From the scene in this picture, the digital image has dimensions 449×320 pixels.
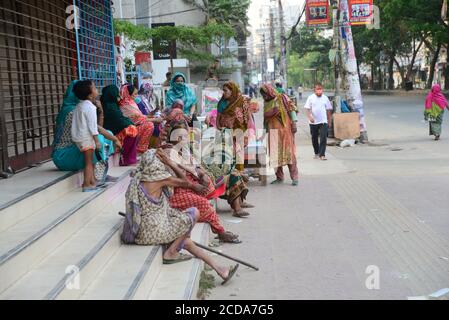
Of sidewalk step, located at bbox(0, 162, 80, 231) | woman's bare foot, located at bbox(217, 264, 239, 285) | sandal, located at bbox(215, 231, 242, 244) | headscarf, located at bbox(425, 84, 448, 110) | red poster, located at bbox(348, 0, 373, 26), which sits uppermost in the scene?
red poster, located at bbox(348, 0, 373, 26)

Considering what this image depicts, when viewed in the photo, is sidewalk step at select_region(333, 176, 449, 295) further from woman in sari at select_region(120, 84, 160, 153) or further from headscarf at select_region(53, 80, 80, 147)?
headscarf at select_region(53, 80, 80, 147)

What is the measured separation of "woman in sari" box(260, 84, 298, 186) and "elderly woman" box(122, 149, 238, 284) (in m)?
4.96

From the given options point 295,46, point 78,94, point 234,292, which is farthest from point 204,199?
point 295,46

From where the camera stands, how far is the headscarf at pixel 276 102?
984cm

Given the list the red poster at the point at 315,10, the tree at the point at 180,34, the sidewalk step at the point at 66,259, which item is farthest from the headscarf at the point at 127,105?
the red poster at the point at 315,10

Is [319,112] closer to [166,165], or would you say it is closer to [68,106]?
[68,106]

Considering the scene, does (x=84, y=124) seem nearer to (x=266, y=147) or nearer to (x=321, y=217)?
(x=321, y=217)

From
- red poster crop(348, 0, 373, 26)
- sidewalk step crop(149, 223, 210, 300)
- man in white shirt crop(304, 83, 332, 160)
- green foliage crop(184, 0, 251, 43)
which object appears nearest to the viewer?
sidewalk step crop(149, 223, 210, 300)

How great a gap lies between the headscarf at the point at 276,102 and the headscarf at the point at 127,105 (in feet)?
6.99

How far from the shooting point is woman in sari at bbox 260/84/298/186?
9.95 meters

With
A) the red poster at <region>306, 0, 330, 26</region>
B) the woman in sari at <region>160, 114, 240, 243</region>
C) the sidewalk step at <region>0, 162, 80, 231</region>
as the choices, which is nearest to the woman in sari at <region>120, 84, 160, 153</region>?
the sidewalk step at <region>0, 162, 80, 231</region>

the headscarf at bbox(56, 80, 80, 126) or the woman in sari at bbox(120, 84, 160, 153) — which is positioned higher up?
the headscarf at bbox(56, 80, 80, 126)

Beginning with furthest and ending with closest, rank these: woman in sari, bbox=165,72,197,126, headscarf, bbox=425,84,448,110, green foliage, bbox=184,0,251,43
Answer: green foliage, bbox=184,0,251,43 → headscarf, bbox=425,84,448,110 → woman in sari, bbox=165,72,197,126

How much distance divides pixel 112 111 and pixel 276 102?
2.96 metres
